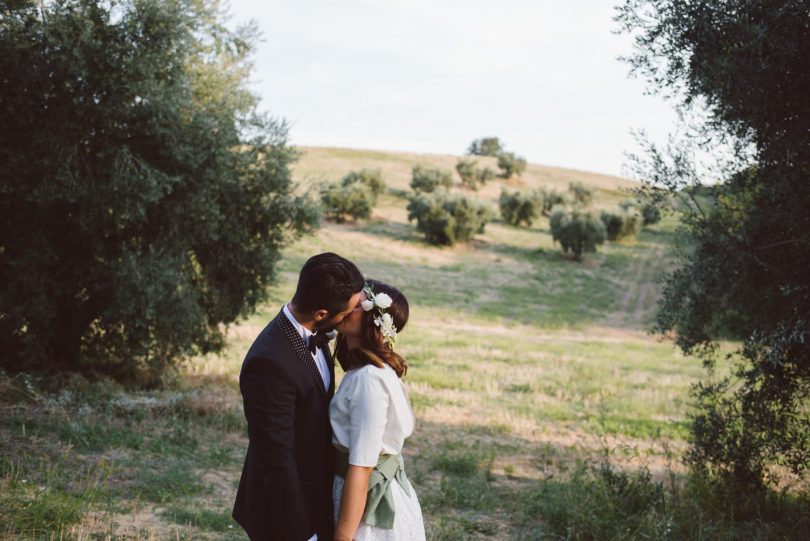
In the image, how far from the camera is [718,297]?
27.9 ft

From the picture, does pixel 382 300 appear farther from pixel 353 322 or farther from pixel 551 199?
pixel 551 199

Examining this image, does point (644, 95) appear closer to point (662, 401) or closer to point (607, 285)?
point (662, 401)

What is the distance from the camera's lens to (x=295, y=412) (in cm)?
359

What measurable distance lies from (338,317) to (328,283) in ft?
0.93

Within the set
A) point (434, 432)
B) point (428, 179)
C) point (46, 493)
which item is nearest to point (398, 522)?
point (46, 493)

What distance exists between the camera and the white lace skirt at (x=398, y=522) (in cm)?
366

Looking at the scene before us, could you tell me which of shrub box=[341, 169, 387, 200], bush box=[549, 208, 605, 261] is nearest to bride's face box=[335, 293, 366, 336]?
bush box=[549, 208, 605, 261]

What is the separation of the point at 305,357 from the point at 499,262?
45.7 m

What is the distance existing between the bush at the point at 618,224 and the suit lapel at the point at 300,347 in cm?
6315

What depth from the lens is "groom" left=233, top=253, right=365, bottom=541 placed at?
11.2 ft

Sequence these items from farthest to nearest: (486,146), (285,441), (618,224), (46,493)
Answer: (486,146)
(618,224)
(46,493)
(285,441)

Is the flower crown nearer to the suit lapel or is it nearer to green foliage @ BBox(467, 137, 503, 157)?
the suit lapel

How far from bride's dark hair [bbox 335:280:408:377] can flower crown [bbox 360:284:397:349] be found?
0.03 m

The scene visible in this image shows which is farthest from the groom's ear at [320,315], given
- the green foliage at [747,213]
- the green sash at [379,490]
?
the green foliage at [747,213]
